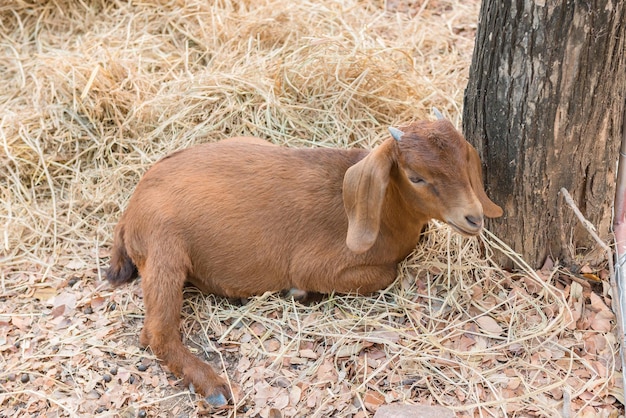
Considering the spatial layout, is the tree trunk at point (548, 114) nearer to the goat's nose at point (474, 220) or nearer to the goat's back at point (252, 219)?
the goat's nose at point (474, 220)

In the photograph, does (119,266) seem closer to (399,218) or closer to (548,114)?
(399,218)

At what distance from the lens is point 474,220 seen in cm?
325

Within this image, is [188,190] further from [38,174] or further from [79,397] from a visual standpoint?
[38,174]

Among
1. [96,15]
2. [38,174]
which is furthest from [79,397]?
[96,15]

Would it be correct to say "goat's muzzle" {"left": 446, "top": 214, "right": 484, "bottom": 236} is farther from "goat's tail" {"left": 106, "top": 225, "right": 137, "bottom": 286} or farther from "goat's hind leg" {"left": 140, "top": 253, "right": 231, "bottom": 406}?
"goat's tail" {"left": 106, "top": 225, "right": 137, "bottom": 286}

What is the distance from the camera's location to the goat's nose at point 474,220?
10.6 ft

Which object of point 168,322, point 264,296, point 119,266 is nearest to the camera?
point 168,322

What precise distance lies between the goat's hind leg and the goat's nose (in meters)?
1.40

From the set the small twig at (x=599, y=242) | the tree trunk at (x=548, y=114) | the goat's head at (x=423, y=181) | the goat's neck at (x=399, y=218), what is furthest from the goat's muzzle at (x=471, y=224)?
the small twig at (x=599, y=242)

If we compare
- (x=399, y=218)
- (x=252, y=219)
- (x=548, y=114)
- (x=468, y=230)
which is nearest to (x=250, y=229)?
(x=252, y=219)

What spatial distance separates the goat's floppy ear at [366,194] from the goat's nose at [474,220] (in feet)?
1.34

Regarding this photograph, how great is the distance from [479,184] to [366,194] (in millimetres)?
554

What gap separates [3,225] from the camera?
4.46 metres

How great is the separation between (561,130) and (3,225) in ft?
11.0
